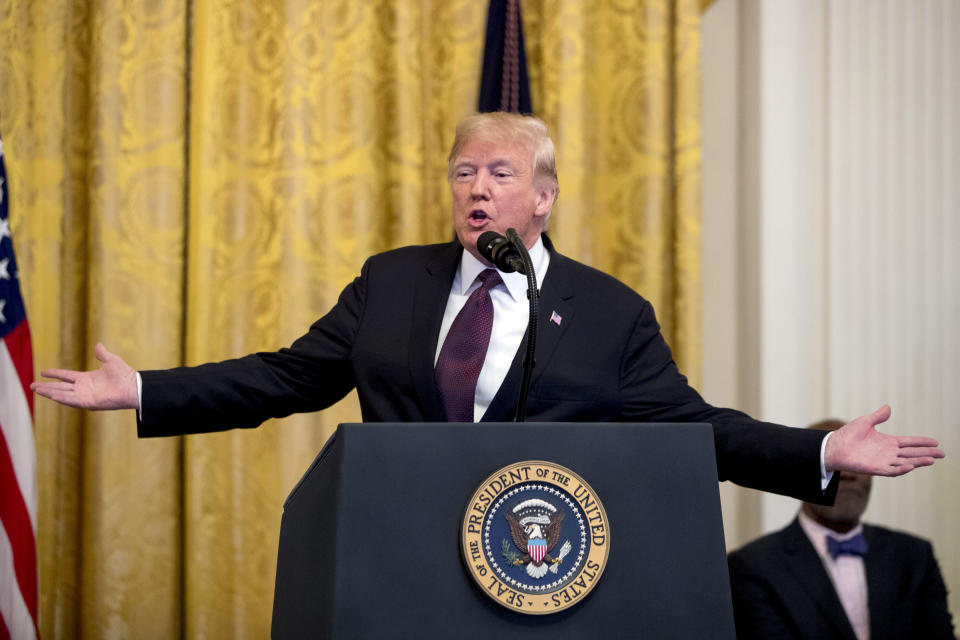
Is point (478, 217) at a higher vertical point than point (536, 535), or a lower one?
higher

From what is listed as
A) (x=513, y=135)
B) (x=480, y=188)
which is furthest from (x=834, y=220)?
(x=480, y=188)

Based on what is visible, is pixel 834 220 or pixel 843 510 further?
pixel 834 220

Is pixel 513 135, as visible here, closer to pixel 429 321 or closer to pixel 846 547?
pixel 429 321

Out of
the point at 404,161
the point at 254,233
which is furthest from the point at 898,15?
the point at 254,233

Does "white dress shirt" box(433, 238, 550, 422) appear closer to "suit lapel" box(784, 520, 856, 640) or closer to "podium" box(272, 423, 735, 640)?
"podium" box(272, 423, 735, 640)

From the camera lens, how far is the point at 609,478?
136cm

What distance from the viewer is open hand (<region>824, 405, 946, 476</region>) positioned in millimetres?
1646

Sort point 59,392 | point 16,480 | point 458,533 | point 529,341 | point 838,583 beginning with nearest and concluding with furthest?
point 458,533 < point 529,341 < point 59,392 < point 16,480 < point 838,583

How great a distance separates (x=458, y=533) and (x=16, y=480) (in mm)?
1883

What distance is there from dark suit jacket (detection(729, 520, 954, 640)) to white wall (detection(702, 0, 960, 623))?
75 cm

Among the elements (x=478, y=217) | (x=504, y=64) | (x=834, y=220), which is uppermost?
(x=504, y=64)

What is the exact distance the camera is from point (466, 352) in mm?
2002

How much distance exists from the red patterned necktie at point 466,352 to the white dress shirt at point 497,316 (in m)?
0.02

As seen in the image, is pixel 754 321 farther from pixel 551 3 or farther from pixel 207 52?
pixel 207 52
